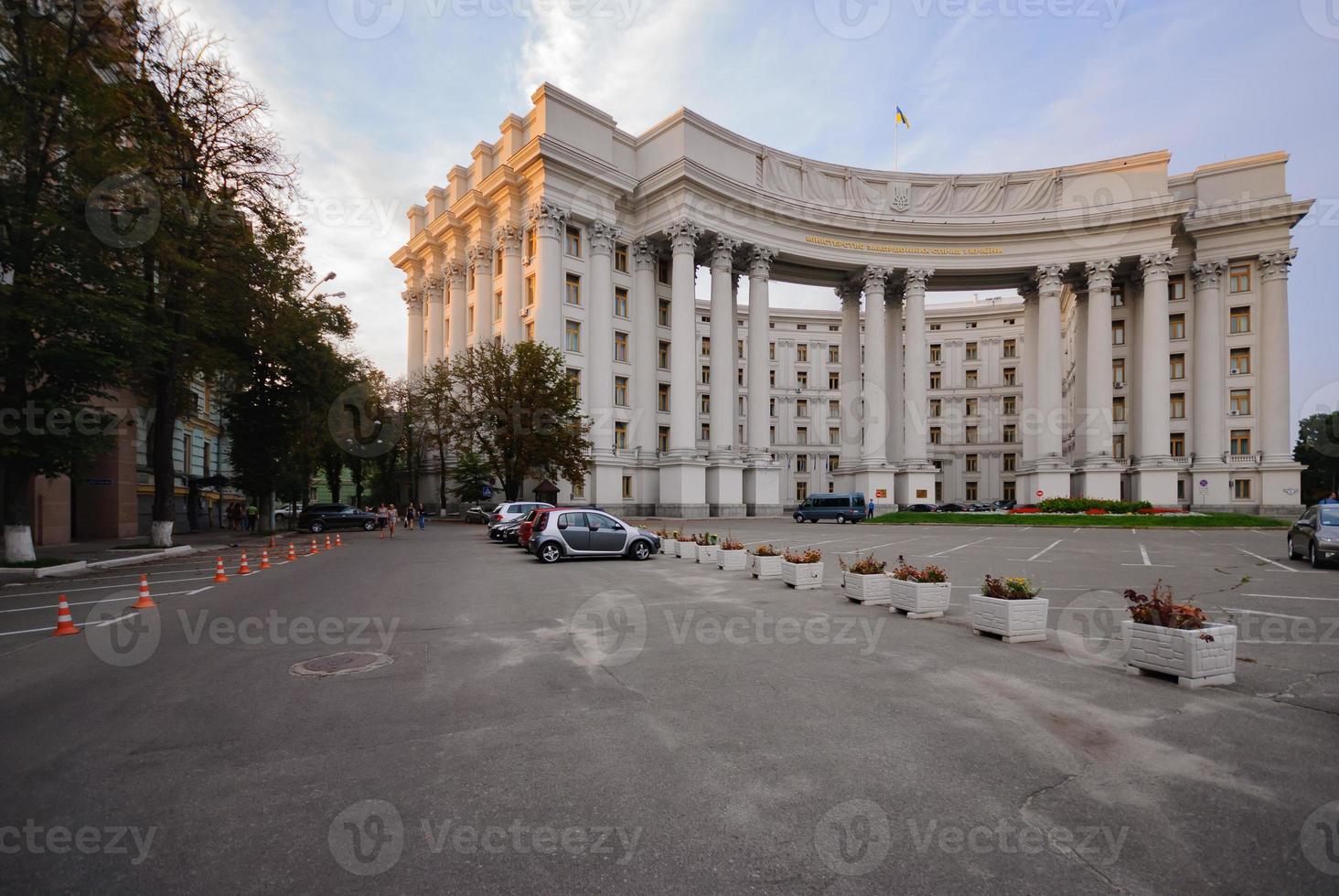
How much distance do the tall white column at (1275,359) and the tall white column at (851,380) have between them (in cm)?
2986

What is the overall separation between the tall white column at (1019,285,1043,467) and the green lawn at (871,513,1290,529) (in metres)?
15.5

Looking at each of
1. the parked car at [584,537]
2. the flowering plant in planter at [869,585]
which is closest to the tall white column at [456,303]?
the parked car at [584,537]

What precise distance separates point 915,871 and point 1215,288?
219ft

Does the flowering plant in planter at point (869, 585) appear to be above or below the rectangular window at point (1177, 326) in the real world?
below

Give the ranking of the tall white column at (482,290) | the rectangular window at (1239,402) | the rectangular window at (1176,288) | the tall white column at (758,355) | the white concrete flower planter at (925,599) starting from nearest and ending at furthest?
the white concrete flower planter at (925,599)
the tall white column at (758,355)
the rectangular window at (1239,402)
the tall white column at (482,290)
the rectangular window at (1176,288)

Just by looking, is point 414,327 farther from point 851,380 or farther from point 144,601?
point 144,601

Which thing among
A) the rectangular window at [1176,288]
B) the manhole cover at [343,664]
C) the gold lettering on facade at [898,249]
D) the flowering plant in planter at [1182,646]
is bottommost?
the manhole cover at [343,664]

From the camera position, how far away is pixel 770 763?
4.68m

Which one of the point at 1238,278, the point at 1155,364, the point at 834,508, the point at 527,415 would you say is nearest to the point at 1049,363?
the point at 1155,364

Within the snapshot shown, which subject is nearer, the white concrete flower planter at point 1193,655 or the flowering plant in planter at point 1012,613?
the white concrete flower planter at point 1193,655

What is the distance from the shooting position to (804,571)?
528 inches

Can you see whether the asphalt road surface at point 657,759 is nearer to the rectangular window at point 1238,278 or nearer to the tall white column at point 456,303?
the tall white column at point 456,303

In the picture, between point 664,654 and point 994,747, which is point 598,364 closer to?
point 664,654

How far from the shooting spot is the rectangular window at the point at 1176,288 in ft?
181
